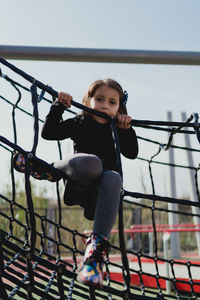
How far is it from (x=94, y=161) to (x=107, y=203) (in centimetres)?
15

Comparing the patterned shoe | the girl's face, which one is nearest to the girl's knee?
the patterned shoe

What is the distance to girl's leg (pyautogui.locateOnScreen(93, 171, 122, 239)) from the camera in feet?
3.31

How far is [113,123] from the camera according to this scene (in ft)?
4.00

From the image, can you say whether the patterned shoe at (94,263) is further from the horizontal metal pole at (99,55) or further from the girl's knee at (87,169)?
the horizontal metal pole at (99,55)

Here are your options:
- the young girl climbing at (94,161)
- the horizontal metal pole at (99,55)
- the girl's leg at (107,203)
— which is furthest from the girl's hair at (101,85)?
the girl's leg at (107,203)

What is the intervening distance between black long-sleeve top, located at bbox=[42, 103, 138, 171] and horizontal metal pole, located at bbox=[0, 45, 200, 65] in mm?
423

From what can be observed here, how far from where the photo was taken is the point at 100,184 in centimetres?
108

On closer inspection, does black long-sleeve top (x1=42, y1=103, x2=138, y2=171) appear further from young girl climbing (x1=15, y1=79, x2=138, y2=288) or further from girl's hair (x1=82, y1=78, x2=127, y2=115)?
girl's hair (x1=82, y1=78, x2=127, y2=115)

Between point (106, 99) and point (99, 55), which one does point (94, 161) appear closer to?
point (106, 99)

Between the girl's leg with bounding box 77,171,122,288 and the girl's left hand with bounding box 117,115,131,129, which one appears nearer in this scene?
the girl's leg with bounding box 77,171,122,288

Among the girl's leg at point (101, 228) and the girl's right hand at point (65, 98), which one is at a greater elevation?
the girl's right hand at point (65, 98)

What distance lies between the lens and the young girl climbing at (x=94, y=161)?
0.99m

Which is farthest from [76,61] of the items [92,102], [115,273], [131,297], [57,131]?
[115,273]

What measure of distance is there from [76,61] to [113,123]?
25.6 inches
